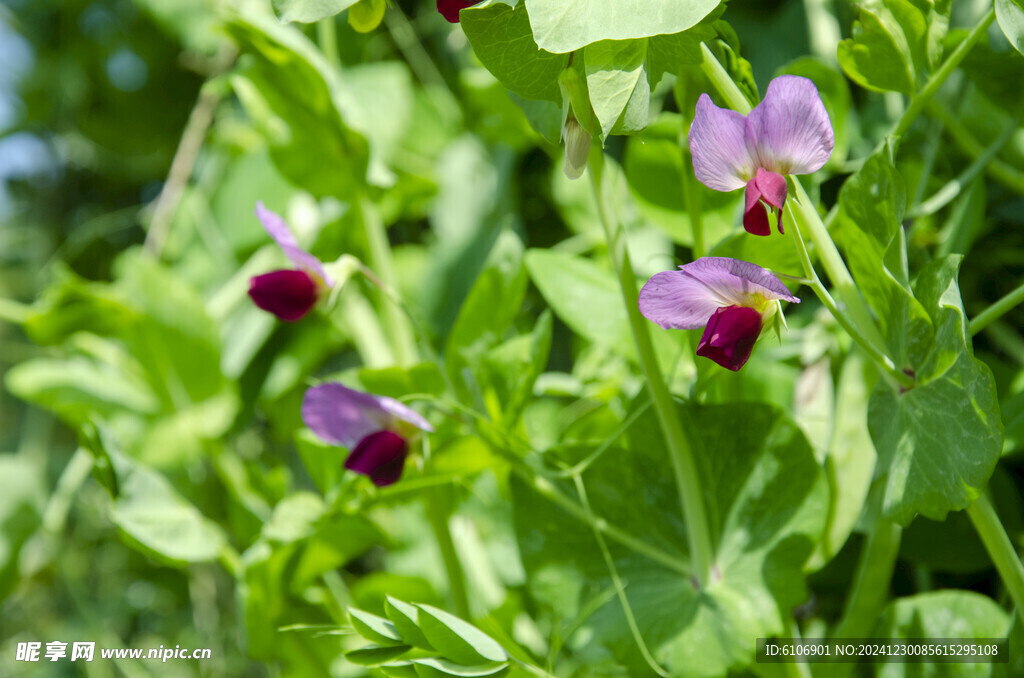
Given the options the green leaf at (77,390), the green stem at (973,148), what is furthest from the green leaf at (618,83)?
the green leaf at (77,390)

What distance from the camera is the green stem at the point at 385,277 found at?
50cm

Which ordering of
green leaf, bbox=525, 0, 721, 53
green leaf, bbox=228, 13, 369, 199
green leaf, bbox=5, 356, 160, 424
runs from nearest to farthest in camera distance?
green leaf, bbox=525, 0, 721, 53, green leaf, bbox=228, 13, 369, 199, green leaf, bbox=5, 356, 160, 424

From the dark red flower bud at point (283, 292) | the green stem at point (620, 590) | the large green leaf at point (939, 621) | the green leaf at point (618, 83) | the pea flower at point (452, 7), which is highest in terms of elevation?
the pea flower at point (452, 7)

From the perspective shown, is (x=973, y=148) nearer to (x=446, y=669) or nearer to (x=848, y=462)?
(x=848, y=462)

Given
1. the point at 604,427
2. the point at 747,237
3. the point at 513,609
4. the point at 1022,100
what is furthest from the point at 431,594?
the point at 1022,100

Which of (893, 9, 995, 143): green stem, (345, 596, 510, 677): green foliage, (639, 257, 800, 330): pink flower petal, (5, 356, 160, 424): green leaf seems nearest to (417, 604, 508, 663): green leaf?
(345, 596, 510, 677): green foliage

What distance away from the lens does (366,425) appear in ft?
1.19

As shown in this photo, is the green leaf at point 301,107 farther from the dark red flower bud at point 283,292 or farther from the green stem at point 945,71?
the green stem at point 945,71

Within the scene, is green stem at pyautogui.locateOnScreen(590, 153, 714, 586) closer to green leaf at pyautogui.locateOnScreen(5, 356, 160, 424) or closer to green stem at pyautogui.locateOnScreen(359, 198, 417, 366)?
green stem at pyautogui.locateOnScreen(359, 198, 417, 366)

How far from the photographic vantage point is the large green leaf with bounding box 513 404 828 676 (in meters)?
0.31

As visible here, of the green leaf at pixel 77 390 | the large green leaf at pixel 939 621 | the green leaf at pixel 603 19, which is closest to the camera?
the green leaf at pixel 603 19

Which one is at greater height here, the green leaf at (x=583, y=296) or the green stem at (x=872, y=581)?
the green leaf at (x=583, y=296)

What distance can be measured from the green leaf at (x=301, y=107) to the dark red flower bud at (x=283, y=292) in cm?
15

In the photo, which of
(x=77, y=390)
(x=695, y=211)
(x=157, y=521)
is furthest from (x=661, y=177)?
(x=77, y=390)
